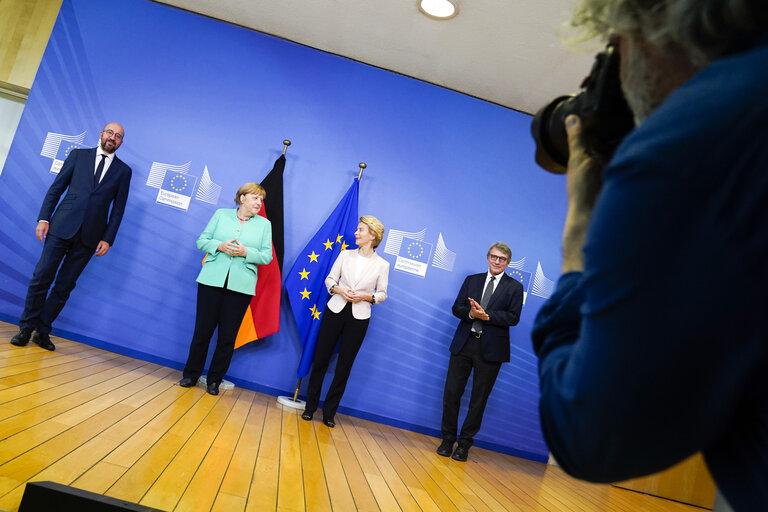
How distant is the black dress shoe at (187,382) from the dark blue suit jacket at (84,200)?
3.69 feet

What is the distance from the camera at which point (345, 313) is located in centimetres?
394

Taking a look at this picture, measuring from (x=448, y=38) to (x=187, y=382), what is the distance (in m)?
3.15

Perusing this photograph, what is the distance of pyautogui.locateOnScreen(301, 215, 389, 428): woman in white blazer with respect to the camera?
3.86 metres

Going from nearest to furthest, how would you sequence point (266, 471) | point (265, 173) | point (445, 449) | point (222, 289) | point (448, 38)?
point (266, 471) → point (222, 289) → point (445, 449) → point (448, 38) → point (265, 173)

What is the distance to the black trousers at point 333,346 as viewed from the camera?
12.7ft

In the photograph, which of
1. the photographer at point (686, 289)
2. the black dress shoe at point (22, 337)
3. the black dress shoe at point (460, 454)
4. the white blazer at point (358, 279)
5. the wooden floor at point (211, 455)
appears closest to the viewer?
the photographer at point (686, 289)

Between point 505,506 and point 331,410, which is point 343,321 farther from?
point 505,506

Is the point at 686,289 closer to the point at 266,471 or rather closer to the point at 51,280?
the point at 266,471

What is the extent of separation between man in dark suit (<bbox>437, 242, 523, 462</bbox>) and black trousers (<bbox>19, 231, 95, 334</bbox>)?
108 inches

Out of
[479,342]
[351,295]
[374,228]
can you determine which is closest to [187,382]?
[351,295]

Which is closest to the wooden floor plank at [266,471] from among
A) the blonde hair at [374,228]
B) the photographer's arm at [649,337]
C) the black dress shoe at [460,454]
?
the black dress shoe at [460,454]

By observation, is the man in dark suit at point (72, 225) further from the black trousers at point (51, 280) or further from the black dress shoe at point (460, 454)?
the black dress shoe at point (460, 454)

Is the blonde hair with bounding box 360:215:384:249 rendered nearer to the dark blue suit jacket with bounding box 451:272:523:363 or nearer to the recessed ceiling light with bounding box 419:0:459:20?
the dark blue suit jacket with bounding box 451:272:523:363

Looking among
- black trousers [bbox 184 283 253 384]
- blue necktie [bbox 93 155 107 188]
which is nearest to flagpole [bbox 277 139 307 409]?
black trousers [bbox 184 283 253 384]
